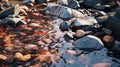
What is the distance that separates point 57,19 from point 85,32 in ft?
5.94

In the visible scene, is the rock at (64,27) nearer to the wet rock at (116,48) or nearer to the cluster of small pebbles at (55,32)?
the cluster of small pebbles at (55,32)

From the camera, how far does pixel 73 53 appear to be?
7.21 meters

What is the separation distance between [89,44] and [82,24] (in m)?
1.46

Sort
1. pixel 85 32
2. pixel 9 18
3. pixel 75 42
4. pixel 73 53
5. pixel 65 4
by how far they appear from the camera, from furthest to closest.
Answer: pixel 65 4
pixel 9 18
pixel 85 32
pixel 75 42
pixel 73 53

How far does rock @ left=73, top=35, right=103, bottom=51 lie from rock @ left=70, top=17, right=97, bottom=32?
1.07 meters

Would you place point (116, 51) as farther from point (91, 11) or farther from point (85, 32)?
point (91, 11)

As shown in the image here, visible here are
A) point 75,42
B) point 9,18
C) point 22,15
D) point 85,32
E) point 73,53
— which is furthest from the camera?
point 22,15

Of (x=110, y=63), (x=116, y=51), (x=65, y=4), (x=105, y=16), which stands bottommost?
(x=110, y=63)

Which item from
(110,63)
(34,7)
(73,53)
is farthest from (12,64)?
(34,7)

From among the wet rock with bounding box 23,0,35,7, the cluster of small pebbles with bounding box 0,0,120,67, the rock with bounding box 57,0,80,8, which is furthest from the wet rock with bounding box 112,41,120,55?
the wet rock with bounding box 23,0,35,7

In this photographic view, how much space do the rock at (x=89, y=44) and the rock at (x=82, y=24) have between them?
3.50ft

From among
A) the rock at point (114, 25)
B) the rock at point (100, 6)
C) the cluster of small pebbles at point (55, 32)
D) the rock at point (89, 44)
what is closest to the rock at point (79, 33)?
the cluster of small pebbles at point (55, 32)

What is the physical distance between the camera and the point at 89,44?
24.4ft

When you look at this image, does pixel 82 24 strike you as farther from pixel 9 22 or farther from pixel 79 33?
pixel 9 22
